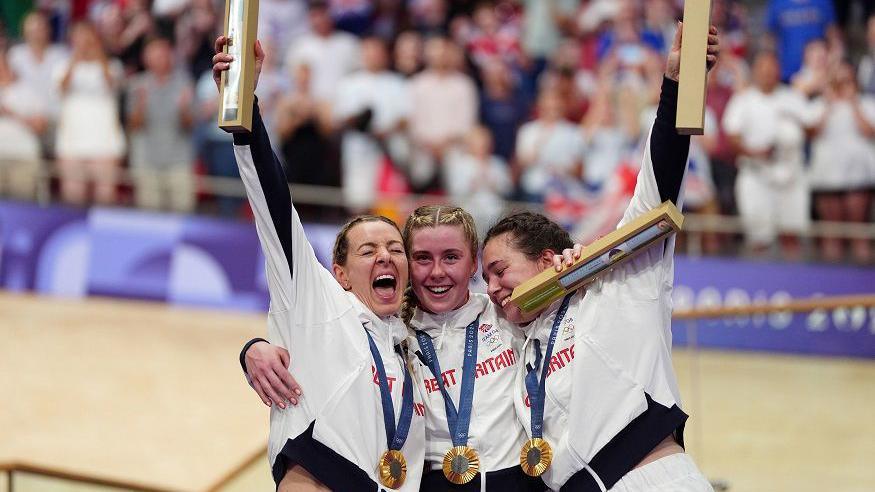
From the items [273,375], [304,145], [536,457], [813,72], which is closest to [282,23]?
[304,145]

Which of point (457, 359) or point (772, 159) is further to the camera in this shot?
point (772, 159)

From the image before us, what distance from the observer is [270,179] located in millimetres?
3631

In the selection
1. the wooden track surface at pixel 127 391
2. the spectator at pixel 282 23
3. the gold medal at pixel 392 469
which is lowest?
the wooden track surface at pixel 127 391

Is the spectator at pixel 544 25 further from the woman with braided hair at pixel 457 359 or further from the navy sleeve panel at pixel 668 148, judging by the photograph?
the navy sleeve panel at pixel 668 148

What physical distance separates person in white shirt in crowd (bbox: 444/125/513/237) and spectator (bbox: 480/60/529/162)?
17 centimetres

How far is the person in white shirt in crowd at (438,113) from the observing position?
10617mm

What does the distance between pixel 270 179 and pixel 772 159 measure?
22.3ft

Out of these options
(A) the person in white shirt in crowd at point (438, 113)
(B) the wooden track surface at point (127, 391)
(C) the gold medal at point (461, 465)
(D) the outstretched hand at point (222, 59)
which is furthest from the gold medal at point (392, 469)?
(A) the person in white shirt in crowd at point (438, 113)

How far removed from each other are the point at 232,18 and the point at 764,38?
7620 mm

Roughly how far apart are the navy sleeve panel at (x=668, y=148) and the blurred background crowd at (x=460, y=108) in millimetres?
5941

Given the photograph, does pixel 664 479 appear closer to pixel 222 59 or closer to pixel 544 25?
pixel 222 59

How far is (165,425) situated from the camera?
8.05 metres

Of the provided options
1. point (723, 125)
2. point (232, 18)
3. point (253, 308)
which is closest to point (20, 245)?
point (253, 308)

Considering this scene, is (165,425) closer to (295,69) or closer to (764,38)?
(295,69)
